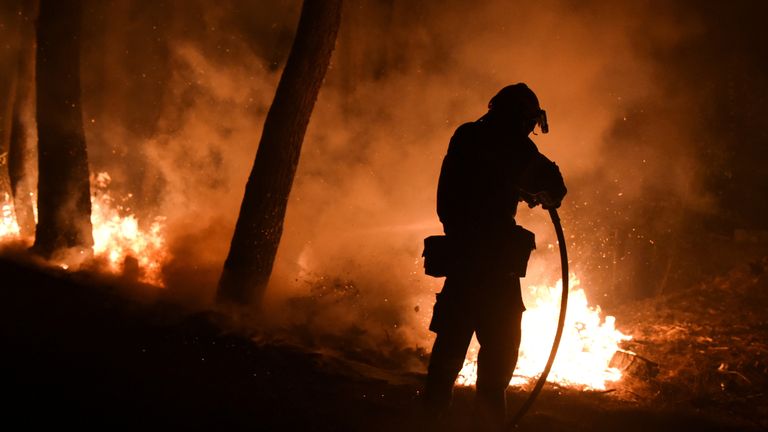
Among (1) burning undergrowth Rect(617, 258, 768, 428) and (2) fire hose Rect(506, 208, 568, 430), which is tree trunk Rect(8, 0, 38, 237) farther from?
(1) burning undergrowth Rect(617, 258, 768, 428)

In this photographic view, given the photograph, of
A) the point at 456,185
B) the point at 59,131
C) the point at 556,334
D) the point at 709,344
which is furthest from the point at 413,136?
the point at 556,334

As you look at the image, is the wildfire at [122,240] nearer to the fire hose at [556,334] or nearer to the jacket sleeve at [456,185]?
the jacket sleeve at [456,185]

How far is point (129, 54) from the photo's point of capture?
1190 cm

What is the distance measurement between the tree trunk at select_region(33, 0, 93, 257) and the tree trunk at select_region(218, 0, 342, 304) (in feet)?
10.9

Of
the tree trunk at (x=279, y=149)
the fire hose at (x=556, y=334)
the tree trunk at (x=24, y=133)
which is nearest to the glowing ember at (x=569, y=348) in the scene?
the fire hose at (x=556, y=334)

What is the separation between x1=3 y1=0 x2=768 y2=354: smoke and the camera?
800 centimetres

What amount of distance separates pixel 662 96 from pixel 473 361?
579 centimetres

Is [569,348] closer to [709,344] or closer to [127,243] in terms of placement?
[709,344]

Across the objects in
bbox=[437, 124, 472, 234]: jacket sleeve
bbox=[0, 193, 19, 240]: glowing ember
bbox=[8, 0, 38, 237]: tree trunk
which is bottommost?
bbox=[437, 124, 472, 234]: jacket sleeve

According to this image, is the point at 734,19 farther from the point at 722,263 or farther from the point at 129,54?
the point at 129,54

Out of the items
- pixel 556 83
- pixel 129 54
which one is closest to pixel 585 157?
pixel 556 83

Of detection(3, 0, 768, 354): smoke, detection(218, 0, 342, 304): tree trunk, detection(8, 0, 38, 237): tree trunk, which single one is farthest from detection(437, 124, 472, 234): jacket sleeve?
detection(8, 0, 38, 237): tree trunk

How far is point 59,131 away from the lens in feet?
23.9

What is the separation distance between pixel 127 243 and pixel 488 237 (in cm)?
805
